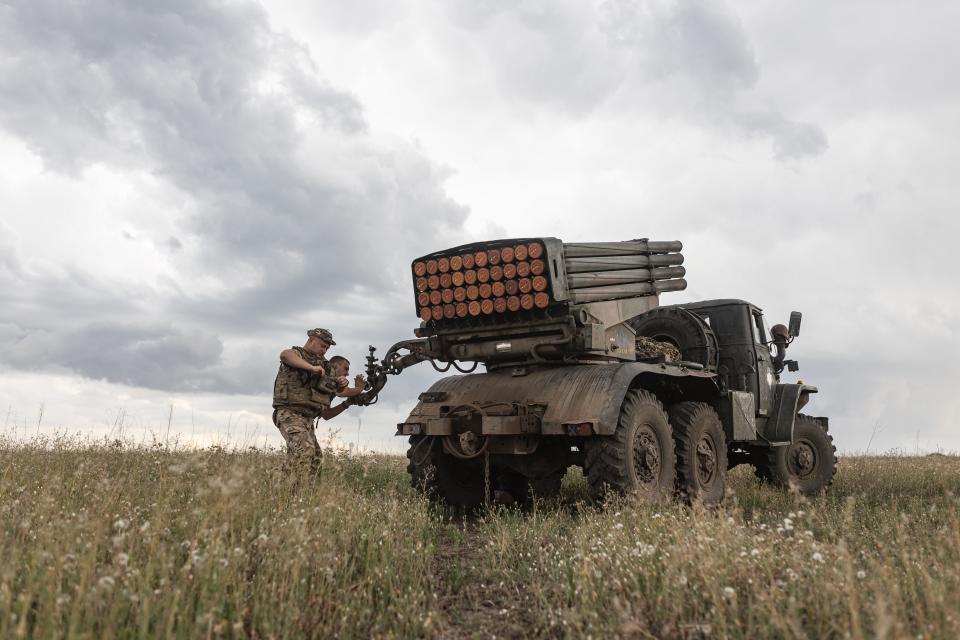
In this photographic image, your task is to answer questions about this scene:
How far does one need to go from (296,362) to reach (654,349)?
547 centimetres

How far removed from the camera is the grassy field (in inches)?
157

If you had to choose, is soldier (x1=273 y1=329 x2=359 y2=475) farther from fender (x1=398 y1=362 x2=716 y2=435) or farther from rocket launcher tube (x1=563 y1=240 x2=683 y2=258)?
rocket launcher tube (x1=563 y1=240 x2=683 y2=258)

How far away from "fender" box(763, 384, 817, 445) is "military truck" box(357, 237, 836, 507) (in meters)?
1.70

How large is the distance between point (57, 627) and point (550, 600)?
10.1ft

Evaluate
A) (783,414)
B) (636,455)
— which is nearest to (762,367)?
(783,414)

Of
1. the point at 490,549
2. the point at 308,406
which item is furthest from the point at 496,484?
the point at 490,549

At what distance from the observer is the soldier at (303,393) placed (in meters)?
9.78

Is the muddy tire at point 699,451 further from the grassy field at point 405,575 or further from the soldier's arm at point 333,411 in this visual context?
the soldier's arm at point 333,411

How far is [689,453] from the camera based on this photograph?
9.56 meters

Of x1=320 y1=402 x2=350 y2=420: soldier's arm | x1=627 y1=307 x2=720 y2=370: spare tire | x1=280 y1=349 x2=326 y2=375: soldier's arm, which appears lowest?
x1=320 y1=402 x2=350 y2=420: soldier's arm

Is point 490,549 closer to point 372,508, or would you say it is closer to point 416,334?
point 372,508

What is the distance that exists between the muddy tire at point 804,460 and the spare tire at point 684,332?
2317 millimetres

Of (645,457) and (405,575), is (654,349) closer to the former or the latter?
(645,457)

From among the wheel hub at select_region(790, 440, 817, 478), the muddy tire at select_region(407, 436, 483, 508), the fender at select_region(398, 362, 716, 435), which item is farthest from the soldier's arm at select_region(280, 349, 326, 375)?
the wheel hub at select_region(790, 440, 817, 478)
